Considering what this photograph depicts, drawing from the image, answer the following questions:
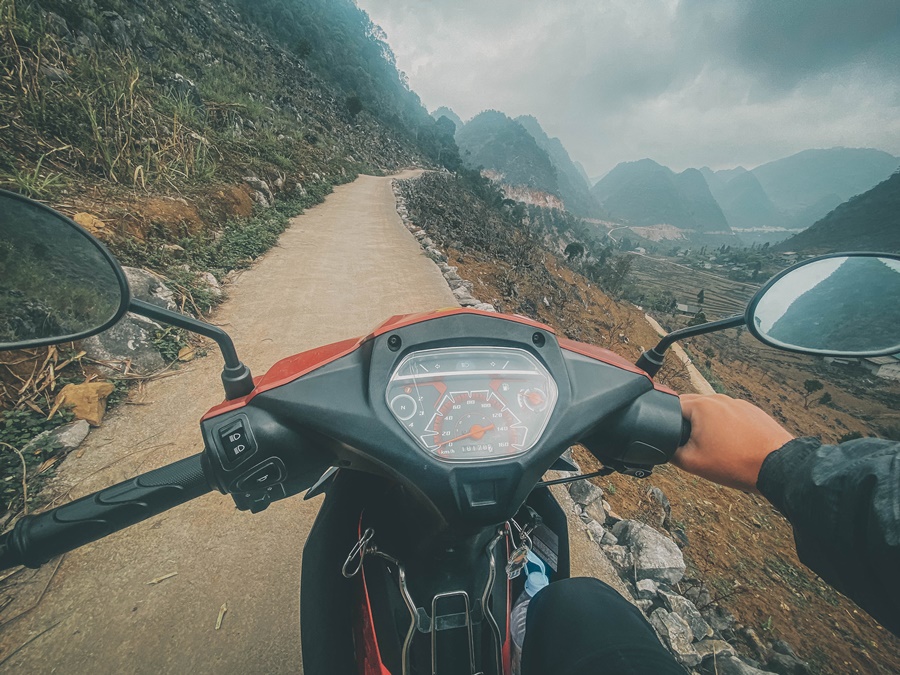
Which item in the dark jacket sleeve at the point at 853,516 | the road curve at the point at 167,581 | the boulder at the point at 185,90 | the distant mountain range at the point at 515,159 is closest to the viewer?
the dark jacket sleeve at the point at 853,516

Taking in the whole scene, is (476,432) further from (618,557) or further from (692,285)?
(692,285)

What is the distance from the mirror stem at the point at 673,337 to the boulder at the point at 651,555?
6.76 feet

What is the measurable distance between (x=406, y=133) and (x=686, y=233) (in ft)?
582

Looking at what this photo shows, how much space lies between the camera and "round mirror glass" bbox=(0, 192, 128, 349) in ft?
3.10

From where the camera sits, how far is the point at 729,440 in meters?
1.06

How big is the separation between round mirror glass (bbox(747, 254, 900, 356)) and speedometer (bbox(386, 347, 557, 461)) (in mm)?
790

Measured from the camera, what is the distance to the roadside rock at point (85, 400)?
8.21 ft

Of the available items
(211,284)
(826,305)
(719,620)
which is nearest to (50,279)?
(826,305)

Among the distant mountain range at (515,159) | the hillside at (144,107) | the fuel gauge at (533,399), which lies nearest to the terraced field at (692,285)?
the distant mountain range at (515,159)

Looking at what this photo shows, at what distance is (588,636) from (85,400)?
345 cm

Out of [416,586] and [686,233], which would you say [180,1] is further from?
[686,233]

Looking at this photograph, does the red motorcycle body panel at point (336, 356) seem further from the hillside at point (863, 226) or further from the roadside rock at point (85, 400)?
the hillside at point (863, 226)

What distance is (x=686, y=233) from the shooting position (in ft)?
565

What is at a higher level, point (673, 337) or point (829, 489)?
point (673, 337)
